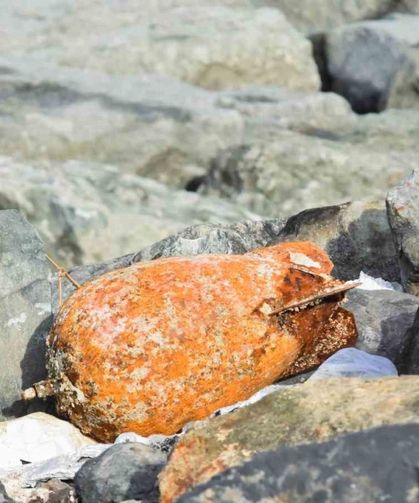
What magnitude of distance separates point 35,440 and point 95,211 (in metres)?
6.58

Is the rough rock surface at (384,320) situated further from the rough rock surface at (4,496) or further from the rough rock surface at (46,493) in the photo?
the rough rock surface at (4,496)

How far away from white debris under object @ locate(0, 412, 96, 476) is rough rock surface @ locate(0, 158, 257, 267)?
6139mm

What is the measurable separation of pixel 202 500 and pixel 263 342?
136cm

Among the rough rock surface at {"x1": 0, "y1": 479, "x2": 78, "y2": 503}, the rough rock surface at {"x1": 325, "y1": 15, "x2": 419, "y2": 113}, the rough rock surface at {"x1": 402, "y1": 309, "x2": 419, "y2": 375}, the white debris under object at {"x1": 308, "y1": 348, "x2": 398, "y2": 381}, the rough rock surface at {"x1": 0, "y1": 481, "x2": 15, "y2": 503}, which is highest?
the rough rock surface at {"x1": 0, "y1": 481, "x2": 15, "y2": 503}

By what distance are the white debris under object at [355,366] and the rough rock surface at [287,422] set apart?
0.69 meters

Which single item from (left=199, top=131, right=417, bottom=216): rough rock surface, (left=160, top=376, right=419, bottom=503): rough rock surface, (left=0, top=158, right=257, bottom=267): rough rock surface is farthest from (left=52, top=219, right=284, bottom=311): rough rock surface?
(left=199, top=131, right=417, bottom=216): rough rock surface

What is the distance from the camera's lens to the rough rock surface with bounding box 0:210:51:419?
4078mm

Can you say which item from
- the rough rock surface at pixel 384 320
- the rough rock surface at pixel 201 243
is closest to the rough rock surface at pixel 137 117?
the rough rock surface at pixel 201 243

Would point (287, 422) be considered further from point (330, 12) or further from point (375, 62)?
point (330, 12)

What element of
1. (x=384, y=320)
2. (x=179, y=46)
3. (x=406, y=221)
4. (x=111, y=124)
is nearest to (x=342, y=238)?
(x=406, y=221)

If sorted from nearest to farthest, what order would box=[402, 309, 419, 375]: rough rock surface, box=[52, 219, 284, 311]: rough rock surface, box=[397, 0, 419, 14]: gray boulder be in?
box=[402, 309, 419, 375]: rough rock surface
box=[52, 219, 284, 311]: rough rock surface
box=[397, 0, 419, 14]: gray boulder

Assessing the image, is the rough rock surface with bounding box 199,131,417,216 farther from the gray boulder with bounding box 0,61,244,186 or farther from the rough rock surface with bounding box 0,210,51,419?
the rough rock surface with bounding box 0,210,51,419

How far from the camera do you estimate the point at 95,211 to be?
1010cm

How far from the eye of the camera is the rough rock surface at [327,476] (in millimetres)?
2219
